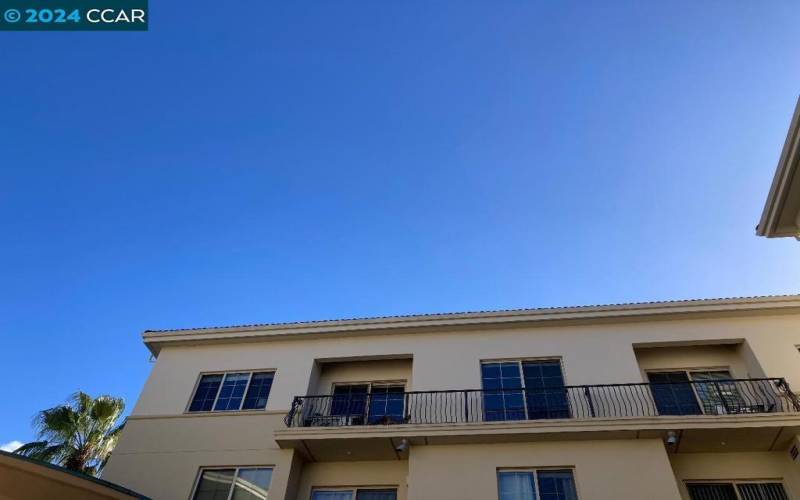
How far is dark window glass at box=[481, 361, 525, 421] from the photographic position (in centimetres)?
1325

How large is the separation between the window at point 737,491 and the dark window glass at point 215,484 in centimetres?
1091

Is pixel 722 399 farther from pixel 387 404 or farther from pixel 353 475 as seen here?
pixel 353 475

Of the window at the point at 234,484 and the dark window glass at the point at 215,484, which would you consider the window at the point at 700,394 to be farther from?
the dark window glass at the point at 215,484

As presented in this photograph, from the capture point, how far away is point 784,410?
38.9ft

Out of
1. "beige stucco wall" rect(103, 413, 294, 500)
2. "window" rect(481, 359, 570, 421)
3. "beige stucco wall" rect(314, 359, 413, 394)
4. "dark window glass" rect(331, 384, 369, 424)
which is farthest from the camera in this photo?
"beige stucco wall" rect(314, 359, 413, 394)

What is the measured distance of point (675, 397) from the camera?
43.1 feet

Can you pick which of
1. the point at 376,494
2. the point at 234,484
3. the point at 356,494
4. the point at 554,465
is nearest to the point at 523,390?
the point at 554,465

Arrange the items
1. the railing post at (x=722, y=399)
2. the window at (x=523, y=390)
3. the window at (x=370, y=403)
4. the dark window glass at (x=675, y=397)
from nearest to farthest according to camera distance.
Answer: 1. the railing post at (x=722, y=399)
2. the dark window glass at (x=675, y=397)
3. the window at (x=523, y=390)
4. the window at (x=370, y=403)

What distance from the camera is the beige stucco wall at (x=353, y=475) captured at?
42.4 ft

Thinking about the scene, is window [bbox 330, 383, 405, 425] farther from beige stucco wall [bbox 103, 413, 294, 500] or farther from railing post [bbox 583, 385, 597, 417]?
railing post [bbox 583, 385, 597, 417]

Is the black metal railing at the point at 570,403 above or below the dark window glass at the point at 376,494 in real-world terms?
above

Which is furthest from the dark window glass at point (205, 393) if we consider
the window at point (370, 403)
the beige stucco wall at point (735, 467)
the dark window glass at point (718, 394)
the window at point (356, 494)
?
the dark window glass at point (718, 394)

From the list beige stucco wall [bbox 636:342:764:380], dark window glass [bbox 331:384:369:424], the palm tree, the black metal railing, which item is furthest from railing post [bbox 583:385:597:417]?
the palm tree

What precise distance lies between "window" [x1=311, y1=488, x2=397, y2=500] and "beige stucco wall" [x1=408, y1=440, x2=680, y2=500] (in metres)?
1.08
